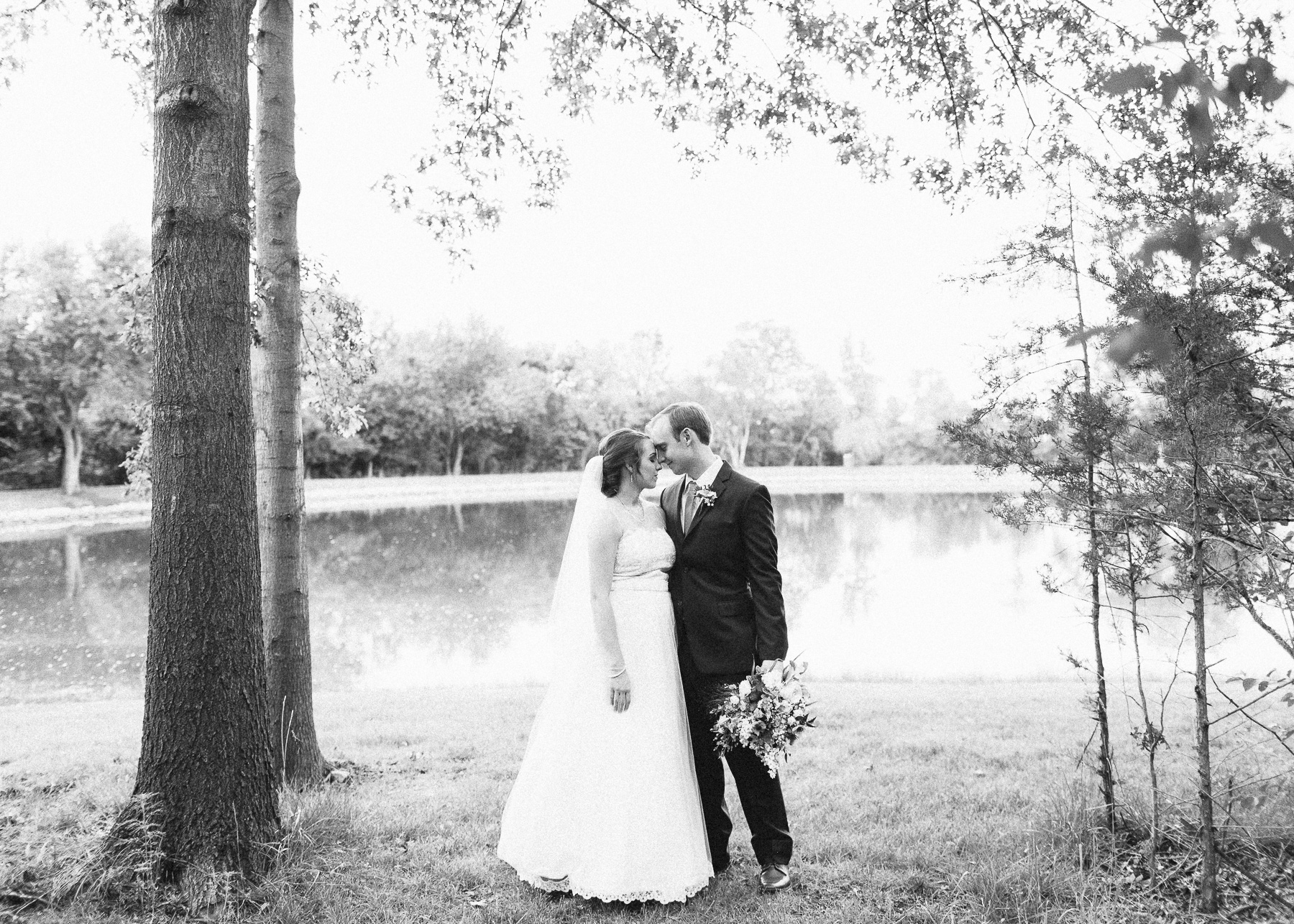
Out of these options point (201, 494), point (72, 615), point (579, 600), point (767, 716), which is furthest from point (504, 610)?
point (767, 716)

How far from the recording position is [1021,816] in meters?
4.65

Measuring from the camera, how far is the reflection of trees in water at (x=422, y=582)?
13219 mm

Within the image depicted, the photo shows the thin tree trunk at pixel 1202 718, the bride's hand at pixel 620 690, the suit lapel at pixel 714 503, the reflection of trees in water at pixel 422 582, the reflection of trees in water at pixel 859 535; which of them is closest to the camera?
the thin tree trunk at pixel 1202 718

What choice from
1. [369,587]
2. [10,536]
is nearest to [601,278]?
[10,536]

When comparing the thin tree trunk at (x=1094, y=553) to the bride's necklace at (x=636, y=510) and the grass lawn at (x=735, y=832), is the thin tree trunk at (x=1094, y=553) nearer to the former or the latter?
the grass lawn at (x=735, y=832)

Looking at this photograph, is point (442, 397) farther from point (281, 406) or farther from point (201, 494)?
point (201, 494)

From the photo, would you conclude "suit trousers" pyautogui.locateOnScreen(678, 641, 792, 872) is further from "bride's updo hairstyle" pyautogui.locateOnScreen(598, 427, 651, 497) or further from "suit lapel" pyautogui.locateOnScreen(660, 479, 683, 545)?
"bride's updo hairstyle" pyautogui.locateOnScreen(598, 427, 651, 497)

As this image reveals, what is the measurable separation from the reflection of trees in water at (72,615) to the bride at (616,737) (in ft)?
29.9

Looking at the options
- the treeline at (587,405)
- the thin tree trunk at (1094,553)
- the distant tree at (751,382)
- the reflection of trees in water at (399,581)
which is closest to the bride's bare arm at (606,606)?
the thin tree trunk at (1094,553)

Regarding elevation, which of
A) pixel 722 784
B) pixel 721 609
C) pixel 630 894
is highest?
pixel 721 609

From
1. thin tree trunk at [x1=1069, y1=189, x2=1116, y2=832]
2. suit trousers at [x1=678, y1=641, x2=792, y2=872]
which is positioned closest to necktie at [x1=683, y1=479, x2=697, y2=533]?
suit trousers at [x1=678, y1=641, x2=792, y2=872]

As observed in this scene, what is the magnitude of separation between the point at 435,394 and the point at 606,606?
50.3 metres

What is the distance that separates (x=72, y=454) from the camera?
3625cm

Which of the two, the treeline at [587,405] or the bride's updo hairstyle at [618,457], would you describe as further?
the treeline at [587,405]
